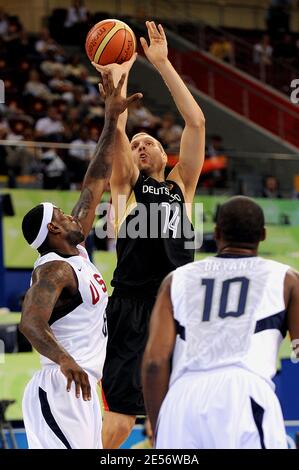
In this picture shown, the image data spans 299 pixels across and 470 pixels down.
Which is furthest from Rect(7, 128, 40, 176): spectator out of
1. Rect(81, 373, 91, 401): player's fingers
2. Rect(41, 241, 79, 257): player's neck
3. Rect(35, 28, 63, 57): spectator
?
Rect(81, 373, 91, 401): player's fingers

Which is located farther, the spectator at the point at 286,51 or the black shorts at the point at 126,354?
the spectator at the point at 286,51

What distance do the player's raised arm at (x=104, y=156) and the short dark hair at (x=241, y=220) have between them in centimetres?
223

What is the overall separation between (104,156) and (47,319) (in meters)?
1.75

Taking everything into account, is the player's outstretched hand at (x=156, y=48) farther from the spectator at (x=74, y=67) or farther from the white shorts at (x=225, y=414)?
the spectator at (x=74, y=67)

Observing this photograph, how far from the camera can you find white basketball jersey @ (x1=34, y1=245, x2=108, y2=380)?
19.4ft

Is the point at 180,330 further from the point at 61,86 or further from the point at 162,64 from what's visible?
the point at 61,86

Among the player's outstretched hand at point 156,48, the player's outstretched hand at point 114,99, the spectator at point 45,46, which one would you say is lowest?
the player's outstretched hand at point 114,99

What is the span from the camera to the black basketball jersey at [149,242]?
7.16m

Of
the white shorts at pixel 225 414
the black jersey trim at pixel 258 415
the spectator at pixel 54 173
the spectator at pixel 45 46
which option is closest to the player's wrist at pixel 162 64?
the white shorts at pixel 225 414

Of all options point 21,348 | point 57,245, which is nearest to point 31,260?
point 21,348

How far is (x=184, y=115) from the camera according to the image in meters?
7.46

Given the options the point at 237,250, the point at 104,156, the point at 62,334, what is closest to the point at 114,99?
the point at 104,156

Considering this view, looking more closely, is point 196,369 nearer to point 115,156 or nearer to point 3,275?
point 115,156

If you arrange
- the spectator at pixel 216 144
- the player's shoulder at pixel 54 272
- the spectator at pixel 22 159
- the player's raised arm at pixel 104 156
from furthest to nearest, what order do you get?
the spectator at pixel 216 144, the spectator at pixel 22 159, the player's raised arm at pixel 104 156, the player's shoulder at pixel 54 272
